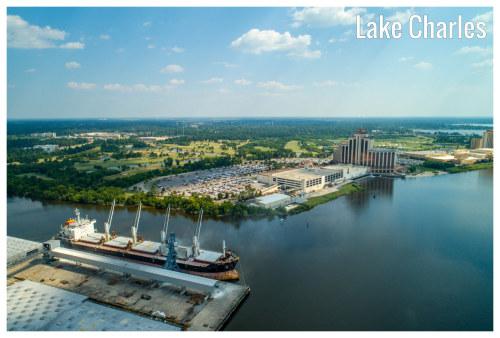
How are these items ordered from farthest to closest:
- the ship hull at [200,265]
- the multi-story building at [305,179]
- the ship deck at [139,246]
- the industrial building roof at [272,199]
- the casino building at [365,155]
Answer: the casino building at [365,155], the multi-story building at [305,179], the industrial building roof at [272,199], the ship deck at [139,246], the ship hull at [200,265]

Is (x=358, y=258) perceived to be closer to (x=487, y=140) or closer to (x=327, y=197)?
(x=327, y=197)

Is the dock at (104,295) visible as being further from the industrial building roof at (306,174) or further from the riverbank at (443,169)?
the riverbank at (443,169)

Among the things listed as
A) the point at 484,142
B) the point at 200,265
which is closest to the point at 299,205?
the point at 200,265

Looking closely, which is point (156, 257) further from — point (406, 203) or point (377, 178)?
point (377, 178)

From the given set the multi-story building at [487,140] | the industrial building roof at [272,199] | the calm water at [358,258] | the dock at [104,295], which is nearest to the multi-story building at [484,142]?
the multi-story building at [487,140]

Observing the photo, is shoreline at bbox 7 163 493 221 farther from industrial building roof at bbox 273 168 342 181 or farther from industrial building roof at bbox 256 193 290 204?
industrial building roof at bbox 273 168 342 181
